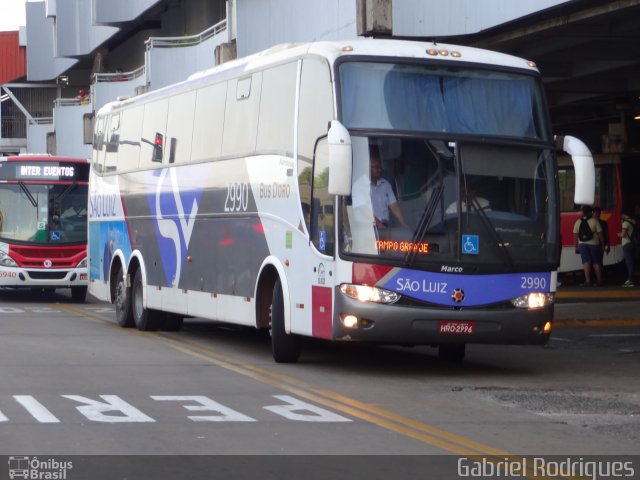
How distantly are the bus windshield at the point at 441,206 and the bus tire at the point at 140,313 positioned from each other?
23.8ft

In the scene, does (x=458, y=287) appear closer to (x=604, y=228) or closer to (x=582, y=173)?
(x=582, y=173)

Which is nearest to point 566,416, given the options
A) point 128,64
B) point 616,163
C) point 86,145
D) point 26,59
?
point 616,163

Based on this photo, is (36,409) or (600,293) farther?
(600,293)

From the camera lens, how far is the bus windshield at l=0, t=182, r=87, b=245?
1125 inches

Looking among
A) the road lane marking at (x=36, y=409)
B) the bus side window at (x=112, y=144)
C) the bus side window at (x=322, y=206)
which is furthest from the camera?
the bus side window at (x=112, y=144)

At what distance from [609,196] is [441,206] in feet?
67.9

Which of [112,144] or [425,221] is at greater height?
[112,144]

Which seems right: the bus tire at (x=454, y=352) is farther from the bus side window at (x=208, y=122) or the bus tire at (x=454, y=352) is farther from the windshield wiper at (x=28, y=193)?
the windshield wiper at (x=28, y=193)

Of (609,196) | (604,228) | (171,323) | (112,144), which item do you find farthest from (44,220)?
(609,196)

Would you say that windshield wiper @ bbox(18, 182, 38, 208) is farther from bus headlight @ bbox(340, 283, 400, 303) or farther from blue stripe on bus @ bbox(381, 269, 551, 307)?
blue stripe on bus @ bbox(381, 269, 551, 307)

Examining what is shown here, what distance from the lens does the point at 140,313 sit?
67.5 feet

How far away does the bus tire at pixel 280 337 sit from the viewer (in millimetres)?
15094

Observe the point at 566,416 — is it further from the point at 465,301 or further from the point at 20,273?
the point at 20,273

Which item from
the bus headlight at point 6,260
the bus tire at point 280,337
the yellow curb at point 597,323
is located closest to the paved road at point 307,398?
the bus tire at point 280,337
